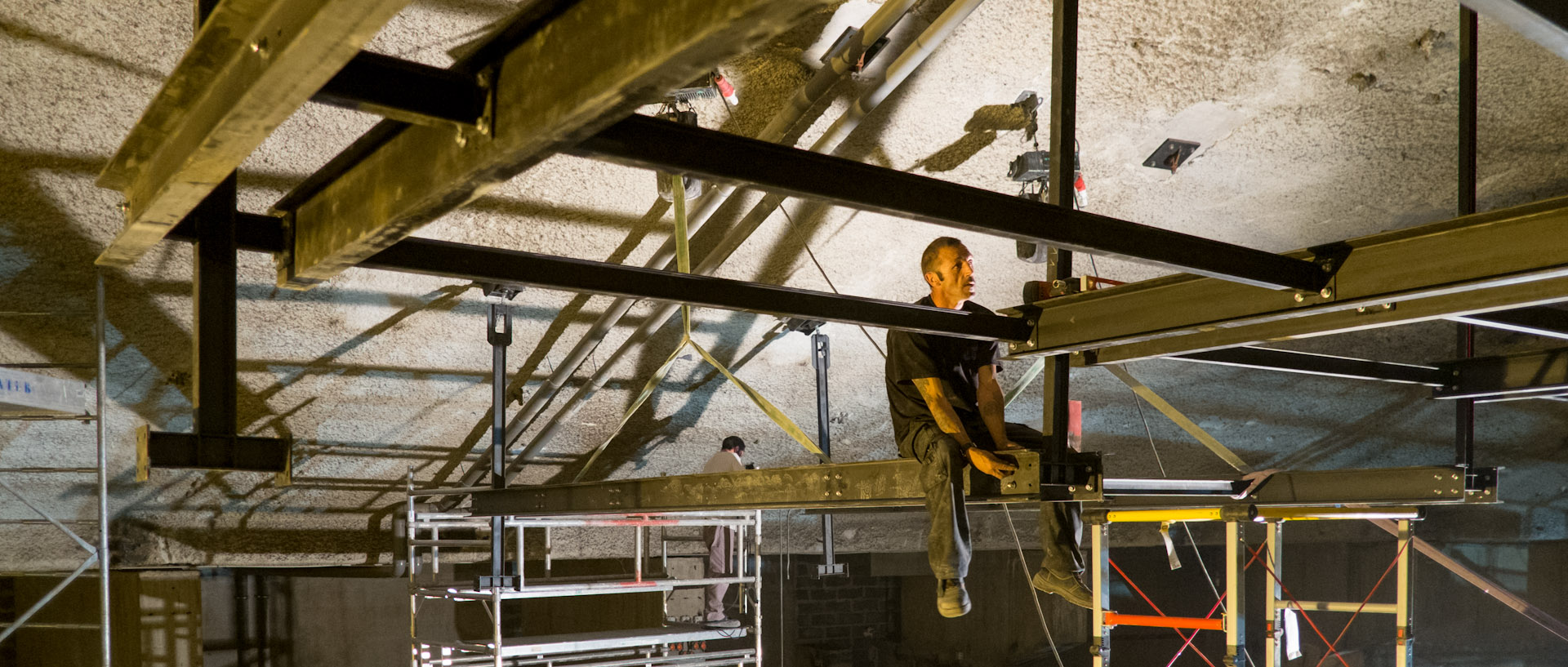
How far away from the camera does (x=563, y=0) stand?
1.00m

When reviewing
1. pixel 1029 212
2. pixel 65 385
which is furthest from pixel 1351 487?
pixel 65 385

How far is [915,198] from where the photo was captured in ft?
4.75

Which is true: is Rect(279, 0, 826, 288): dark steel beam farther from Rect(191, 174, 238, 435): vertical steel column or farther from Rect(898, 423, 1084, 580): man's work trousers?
Rect(898, 423, 1084, 580): man's work trousers

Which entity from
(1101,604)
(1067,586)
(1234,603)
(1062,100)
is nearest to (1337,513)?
(1234,603)

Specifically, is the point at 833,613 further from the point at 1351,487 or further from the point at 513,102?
the point at 513,102

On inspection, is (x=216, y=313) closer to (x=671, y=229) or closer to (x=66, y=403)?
(x=671, y=229)

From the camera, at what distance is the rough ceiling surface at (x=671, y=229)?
139 inches

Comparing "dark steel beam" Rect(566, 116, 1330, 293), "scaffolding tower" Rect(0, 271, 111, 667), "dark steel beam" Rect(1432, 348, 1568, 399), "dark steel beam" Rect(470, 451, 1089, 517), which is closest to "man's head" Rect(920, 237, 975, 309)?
"dark steel beam" Rect(470, 451, 1089, 517)

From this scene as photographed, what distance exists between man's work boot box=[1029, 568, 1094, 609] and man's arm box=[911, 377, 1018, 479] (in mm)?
414

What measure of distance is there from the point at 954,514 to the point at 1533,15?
5.26 feet

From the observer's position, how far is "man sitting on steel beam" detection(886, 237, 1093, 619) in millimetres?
2611

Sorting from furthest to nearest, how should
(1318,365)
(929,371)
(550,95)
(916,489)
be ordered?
(1318,365)
(929,371)
(916,489)
(550,95)

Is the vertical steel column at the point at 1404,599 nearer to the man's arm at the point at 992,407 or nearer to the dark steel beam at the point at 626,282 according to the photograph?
the man's arm at the point at 992,407

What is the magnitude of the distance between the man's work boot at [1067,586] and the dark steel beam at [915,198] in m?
1.20
